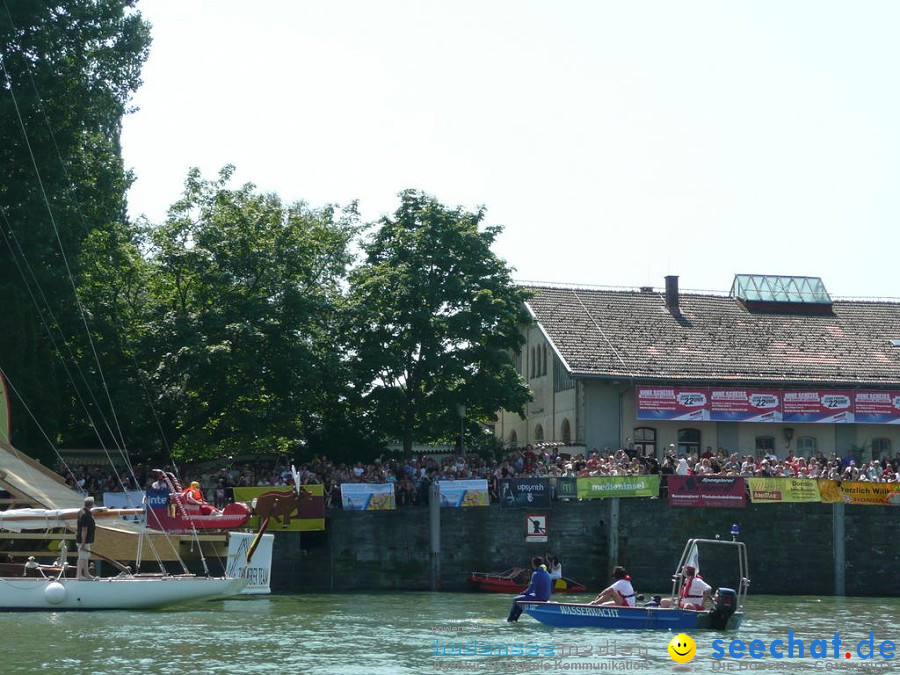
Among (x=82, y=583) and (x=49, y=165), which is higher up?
(x=49, y=165)

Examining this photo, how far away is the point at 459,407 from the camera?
5028 cm

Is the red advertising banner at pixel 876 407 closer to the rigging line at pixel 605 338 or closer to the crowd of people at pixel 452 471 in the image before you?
the crowd of people at pixel 452 471

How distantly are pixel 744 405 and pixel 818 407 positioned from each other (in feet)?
9.70

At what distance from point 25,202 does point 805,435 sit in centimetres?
2998

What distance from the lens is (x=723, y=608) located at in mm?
31000

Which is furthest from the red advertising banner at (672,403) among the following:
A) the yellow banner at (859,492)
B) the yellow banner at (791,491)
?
the yellow banner at (859,492)

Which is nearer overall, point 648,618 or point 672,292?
point 648,618

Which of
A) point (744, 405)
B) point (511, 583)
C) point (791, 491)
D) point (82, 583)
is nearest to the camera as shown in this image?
point (82, 583)

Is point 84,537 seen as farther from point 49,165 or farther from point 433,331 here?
point 433,331

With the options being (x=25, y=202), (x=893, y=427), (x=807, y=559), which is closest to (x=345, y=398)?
(x=25, y=202)

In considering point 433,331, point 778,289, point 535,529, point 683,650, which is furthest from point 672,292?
point 683,650

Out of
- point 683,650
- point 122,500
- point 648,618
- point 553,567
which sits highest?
point 122,500

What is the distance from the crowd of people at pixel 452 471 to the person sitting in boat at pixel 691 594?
13336mm

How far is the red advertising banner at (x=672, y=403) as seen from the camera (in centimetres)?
5294
